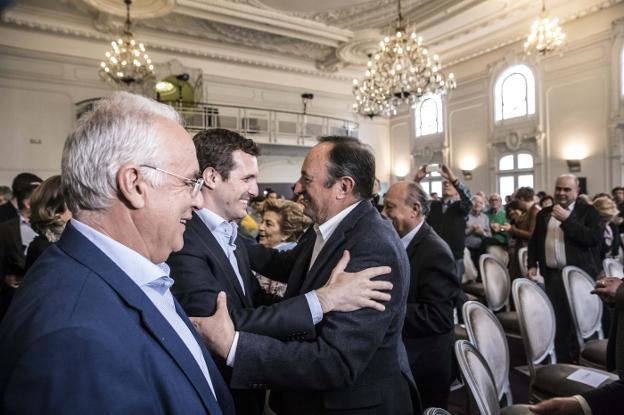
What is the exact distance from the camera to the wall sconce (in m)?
10.9

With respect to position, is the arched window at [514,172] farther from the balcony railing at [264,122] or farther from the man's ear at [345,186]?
the man's ear at [345,186]

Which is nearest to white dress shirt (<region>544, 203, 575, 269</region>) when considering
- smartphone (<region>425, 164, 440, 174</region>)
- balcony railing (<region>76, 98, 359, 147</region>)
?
smartphone (<region>425, 164, 440, 174</region>)

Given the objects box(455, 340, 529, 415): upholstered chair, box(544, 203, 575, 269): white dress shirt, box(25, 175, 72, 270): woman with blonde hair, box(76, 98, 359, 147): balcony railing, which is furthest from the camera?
box(76, 98, 359, 147): balcony railing

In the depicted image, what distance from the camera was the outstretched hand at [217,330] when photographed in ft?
4.08

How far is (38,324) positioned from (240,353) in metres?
0.67

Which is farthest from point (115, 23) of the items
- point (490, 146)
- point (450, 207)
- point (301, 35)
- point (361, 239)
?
point (361, 239)

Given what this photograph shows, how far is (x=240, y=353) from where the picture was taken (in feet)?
4.17

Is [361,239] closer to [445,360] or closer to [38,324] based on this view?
[38,324]

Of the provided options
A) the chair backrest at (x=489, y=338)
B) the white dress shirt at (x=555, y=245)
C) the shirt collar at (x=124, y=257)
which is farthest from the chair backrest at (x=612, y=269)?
the shirt collar at (x=124, y=257)

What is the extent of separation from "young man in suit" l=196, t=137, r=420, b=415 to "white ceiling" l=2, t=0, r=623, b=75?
9.90m

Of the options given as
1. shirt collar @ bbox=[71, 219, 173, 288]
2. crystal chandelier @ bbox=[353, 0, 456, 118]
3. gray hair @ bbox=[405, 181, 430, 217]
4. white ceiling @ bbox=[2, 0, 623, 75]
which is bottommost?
shirt collar @ bbox=[71, 219, 173, 288]

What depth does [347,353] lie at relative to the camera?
51.4 inches

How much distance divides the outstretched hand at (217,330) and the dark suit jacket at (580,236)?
3866mm

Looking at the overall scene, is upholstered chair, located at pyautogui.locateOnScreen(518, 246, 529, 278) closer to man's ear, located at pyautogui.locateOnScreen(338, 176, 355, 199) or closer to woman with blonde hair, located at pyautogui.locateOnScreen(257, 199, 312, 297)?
woman with blonde hair, located at pyautogui.locateOnScreen(257, 199, 312, 297)
